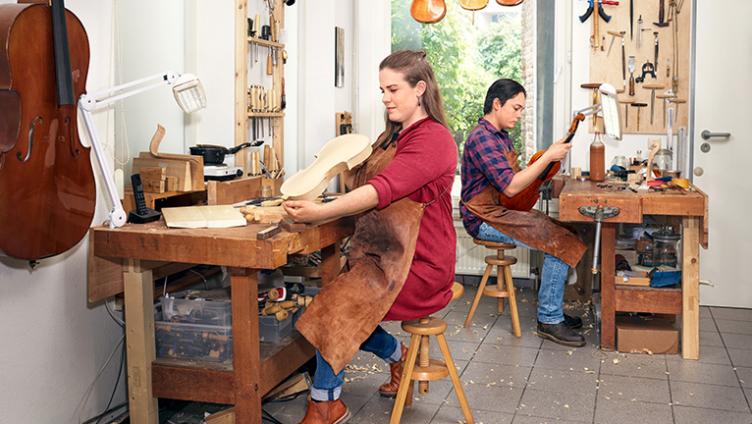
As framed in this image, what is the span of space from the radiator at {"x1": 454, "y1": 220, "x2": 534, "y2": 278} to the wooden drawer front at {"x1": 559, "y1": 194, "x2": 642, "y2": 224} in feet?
5.82

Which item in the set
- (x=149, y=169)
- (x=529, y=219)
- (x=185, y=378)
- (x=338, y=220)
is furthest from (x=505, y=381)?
(x=149, y=169)

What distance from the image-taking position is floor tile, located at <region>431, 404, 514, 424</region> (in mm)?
3680

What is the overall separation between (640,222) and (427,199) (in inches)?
70.9

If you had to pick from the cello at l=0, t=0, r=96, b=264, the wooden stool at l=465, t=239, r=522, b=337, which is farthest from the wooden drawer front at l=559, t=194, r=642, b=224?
the cello at l=0, t=0, r=96, b=264

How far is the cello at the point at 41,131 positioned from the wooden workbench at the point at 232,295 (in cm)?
28

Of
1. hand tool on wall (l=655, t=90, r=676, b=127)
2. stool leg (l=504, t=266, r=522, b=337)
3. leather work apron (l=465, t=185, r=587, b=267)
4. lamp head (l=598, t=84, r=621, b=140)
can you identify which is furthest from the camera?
hand tool on wall (l=655, t=90, r=676, b=127)

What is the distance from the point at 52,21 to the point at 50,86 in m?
0.21

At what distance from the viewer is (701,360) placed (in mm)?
4605

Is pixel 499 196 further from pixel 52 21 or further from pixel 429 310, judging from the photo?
pixel 52 21

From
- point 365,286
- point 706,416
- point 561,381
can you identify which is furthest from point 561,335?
point 365,286

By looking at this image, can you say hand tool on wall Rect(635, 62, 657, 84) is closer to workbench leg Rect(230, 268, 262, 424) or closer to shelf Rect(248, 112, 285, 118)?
shelf Rect(248, 112, 285, 118)

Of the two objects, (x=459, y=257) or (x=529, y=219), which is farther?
(x=459, y=257)

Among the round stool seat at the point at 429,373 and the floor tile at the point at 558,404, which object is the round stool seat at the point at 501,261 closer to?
the floor tile at the point at 558,404

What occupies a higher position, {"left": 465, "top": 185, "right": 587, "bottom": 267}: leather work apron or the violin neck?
the violin neck
